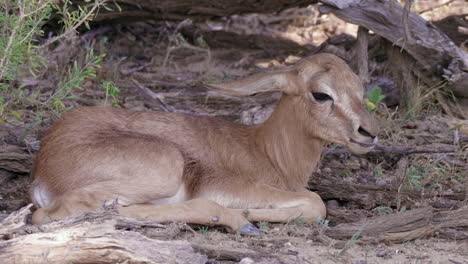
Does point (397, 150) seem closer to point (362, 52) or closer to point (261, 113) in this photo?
point (362, 52)

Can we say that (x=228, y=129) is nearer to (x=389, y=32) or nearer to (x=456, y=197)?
(x=456, y=197)

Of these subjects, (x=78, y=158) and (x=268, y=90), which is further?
(x=268, y=90)

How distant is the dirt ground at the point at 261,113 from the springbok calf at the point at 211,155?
31 cm

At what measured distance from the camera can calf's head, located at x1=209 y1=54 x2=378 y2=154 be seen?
252 inches

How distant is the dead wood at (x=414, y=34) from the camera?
8.61 m

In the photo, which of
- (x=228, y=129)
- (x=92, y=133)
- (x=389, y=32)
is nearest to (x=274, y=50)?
(x=389, y=32)

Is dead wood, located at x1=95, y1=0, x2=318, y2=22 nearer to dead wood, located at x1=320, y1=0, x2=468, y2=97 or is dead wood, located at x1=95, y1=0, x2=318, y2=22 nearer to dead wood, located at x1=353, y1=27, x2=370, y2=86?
dead wood, located at x1=353, y1=27, x2=370, y2=86

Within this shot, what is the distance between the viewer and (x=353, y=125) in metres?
6.37

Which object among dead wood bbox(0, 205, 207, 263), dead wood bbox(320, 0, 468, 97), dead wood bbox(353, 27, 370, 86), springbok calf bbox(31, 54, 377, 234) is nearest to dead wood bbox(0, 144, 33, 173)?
springbok calf bbox(31, 54, 377, 234)

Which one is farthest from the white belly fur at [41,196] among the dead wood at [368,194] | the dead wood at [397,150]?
the dead wood at [397,150]

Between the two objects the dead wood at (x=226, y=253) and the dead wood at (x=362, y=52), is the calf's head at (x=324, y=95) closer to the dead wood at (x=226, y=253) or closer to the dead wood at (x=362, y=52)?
the dead wood at (x=226, y=253)

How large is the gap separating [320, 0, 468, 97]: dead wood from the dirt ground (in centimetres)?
48

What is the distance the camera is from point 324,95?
21.5 ft

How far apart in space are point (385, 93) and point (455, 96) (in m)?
0.90
